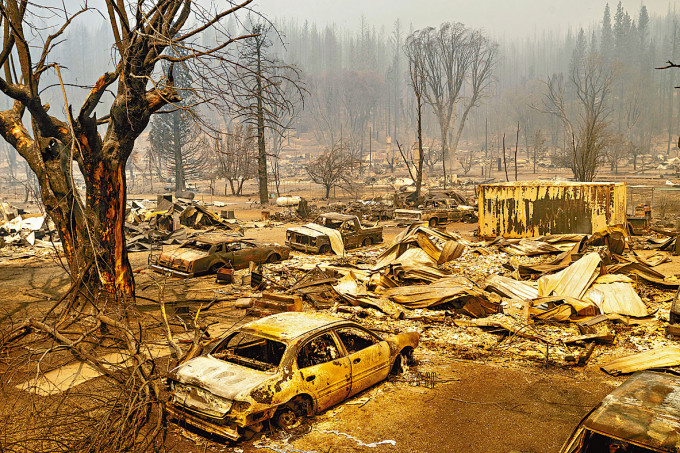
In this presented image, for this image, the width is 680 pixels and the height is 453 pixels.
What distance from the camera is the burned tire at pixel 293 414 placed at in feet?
17.7

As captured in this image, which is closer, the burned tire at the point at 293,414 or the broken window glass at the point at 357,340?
the burned tire at the point at 293,414

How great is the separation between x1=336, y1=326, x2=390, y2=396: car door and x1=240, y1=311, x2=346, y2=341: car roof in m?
0.29

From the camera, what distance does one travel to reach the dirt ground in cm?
528

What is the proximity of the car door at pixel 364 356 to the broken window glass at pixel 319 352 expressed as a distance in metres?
0.19

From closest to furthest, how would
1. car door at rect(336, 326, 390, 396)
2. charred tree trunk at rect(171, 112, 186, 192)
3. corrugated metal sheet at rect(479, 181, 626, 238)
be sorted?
car door at rect(336, 326, 390, 396) < corrugated metal sheet at rect(479, 181, 626, 238) < charred tree trunk at rect(171, 112, 186, 192)

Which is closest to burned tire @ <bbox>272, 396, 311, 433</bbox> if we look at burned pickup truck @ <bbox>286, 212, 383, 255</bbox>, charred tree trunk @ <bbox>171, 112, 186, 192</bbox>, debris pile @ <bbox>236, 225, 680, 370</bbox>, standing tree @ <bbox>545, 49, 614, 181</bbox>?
debris pile @ <bbox>236, 225, 680, 370</bbox>

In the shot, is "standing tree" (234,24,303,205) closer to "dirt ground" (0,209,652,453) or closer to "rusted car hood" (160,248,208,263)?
"rusted car hood" (160,248,208,263)

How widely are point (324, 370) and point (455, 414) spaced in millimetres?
1756

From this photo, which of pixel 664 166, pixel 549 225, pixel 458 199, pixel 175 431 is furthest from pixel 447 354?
pixel 664 166

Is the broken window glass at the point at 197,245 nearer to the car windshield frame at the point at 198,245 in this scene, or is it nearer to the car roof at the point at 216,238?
the car windshield frame at the point at 198,245

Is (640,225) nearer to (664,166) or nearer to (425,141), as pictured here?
(664,166)

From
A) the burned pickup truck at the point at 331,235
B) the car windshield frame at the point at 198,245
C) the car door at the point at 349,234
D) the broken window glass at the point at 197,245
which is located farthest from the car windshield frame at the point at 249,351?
the car door at the point at 349,234

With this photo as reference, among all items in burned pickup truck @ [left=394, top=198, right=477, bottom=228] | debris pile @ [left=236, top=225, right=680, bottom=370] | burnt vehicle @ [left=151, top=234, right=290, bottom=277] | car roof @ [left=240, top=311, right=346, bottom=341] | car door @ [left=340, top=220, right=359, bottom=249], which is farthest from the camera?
burned pickup truck @ [left=394, top=198, right=477, bottom=228]

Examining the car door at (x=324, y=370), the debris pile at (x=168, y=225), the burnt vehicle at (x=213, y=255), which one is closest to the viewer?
the car door at (x=324, y=370)
